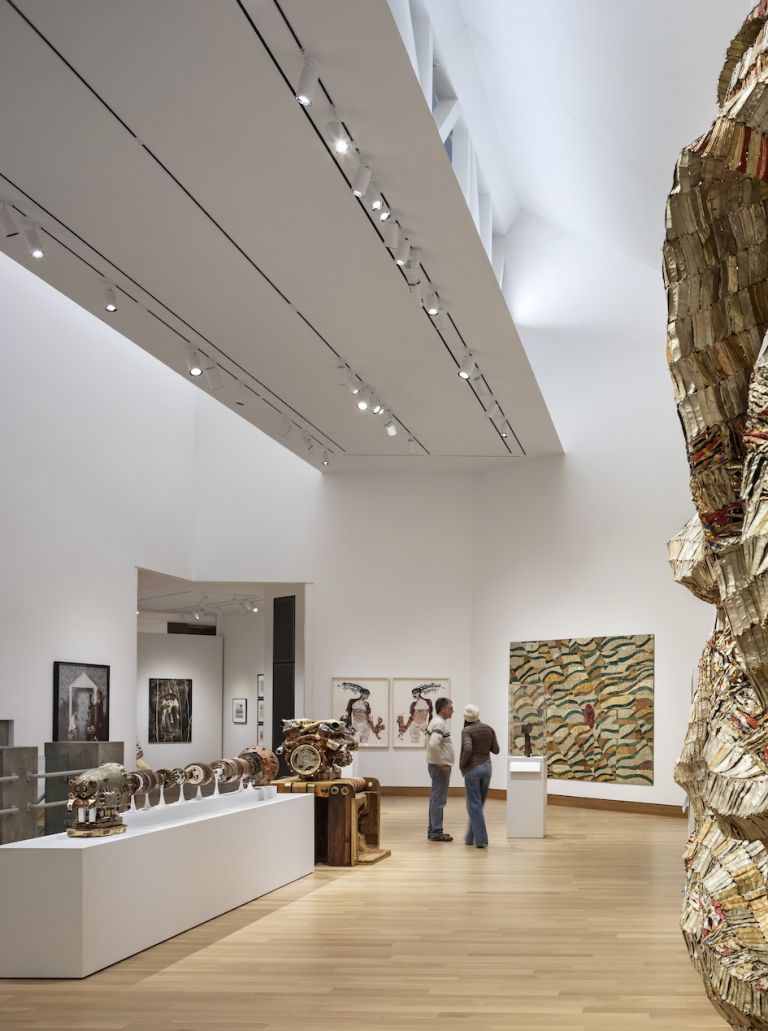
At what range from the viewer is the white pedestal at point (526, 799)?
45.6 feet

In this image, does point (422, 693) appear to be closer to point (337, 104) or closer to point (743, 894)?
point (337, 104)

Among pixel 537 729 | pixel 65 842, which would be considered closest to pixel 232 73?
pixel 65 842

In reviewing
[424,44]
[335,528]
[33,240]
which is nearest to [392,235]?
[424,44]

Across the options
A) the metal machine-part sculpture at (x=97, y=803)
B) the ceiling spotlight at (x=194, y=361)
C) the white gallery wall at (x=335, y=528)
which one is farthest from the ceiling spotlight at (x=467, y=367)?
the metal machine-part sculpture at (x=97, y=803)

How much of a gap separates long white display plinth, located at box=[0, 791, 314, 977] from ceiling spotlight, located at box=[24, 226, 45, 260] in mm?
4996

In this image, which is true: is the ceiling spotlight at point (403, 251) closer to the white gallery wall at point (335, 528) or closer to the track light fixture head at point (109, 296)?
the track light fixture head at point (109, 296)

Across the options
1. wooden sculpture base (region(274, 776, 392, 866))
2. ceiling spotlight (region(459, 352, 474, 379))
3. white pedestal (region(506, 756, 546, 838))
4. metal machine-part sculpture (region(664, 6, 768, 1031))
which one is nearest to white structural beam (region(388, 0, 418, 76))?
ceiling spotlight (region(459, 352, 474, 379))

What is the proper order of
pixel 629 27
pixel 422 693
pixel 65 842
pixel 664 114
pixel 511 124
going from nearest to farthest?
pixel 65 842 < pixel 629 27 < pixel 664 114 < pixel 511 124 < pixel 422 693

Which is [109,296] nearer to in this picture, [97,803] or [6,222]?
[6,222]

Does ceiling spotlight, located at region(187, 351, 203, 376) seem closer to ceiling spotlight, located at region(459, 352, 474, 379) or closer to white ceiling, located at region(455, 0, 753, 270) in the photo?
ceiling spotlight, located at region(459, 352, 474, 379)

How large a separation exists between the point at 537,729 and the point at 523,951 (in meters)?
11.3

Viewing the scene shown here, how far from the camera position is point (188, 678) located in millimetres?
27531

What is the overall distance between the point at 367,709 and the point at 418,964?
12873 mm

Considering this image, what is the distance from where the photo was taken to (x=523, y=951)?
7496mm
